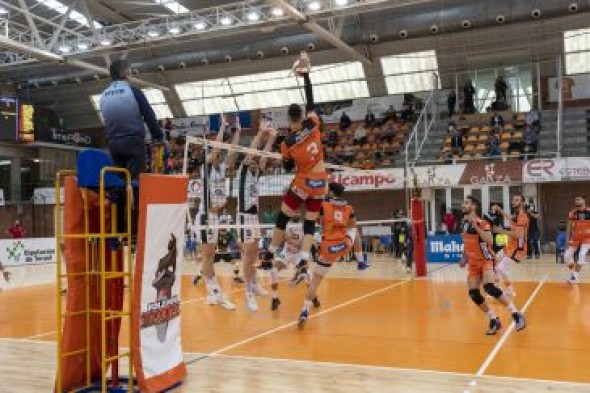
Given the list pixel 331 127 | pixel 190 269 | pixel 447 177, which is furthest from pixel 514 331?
pixel 331 127

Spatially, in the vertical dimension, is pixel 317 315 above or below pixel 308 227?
below

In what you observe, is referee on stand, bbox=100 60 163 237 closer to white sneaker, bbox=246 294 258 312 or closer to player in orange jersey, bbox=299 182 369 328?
player in orange jersey, bbox=299 182 369 328

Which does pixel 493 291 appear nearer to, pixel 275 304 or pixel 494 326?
pixel 494 326

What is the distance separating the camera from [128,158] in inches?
200

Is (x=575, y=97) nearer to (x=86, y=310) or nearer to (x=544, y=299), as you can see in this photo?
(x=544, y=299)

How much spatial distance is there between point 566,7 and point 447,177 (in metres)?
6.79

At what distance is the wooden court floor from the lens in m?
5.10

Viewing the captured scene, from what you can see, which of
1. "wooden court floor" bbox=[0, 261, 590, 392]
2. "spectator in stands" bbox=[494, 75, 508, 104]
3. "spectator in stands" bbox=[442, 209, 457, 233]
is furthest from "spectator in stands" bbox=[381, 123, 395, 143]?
"wooden court floor" bbox=[0, 261, 590, 392]

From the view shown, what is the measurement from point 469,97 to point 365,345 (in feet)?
70.2

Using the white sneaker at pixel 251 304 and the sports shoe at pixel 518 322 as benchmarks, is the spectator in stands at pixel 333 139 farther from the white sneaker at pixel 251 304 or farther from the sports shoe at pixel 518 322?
the sports shoe at pixel 518 322

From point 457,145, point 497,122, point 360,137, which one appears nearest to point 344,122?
point 360,137

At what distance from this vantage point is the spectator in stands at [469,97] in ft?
85.7

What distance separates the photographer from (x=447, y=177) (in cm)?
2216

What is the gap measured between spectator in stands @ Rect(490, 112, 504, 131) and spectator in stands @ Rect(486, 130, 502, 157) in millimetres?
655
